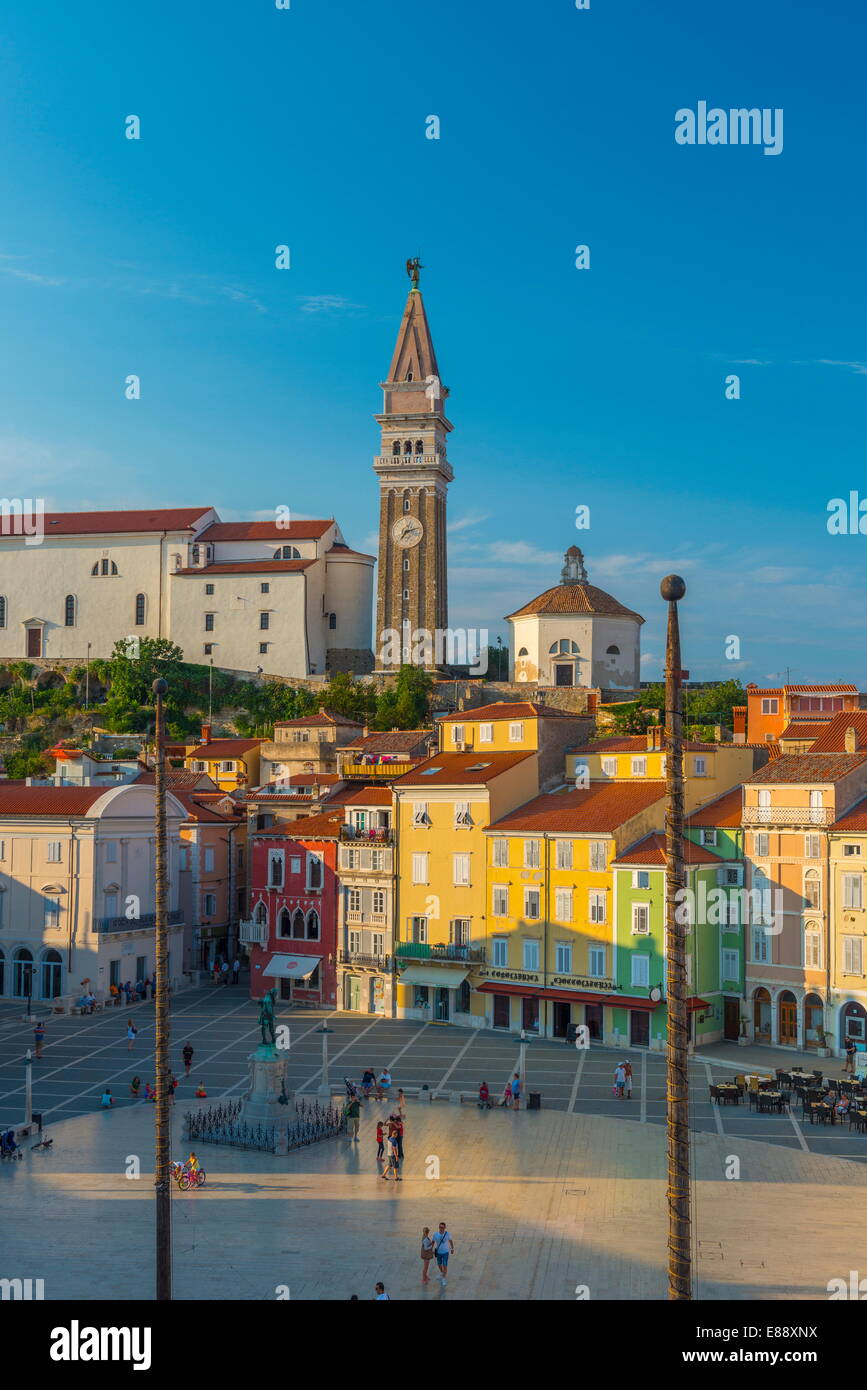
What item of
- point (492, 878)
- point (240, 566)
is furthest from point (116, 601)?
point (492, 878)

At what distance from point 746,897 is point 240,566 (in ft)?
275

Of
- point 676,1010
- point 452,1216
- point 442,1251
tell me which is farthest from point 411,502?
point 676,1010

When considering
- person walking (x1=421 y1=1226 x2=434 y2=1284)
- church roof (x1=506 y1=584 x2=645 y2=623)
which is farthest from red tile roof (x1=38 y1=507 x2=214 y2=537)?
person walking (x1=421 y1=1226 x2=434 y2=1284)

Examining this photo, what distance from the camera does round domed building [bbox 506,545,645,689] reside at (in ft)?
377

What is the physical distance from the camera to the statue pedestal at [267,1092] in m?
41.3

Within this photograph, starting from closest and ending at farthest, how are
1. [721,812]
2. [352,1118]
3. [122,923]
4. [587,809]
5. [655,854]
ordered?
[352,1118], [655,854], [721,812], [587,809], [122,923]

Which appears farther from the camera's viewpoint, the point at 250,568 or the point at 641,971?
the point at 250,568

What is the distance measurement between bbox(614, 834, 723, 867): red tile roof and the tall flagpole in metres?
38.0

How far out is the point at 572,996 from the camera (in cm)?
5719

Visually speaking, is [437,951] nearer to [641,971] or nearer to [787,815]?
[641,971]

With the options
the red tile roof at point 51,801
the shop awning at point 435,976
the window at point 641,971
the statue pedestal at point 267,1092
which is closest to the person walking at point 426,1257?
the statue pedestal at point 267,1092

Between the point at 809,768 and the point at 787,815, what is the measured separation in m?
2.17

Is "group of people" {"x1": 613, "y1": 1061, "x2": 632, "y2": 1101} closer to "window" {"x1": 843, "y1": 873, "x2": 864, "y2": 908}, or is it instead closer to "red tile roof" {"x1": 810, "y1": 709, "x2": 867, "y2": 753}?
"window" {"x1": 843, "y1": 873, "x2": 864, "y2": 908}
